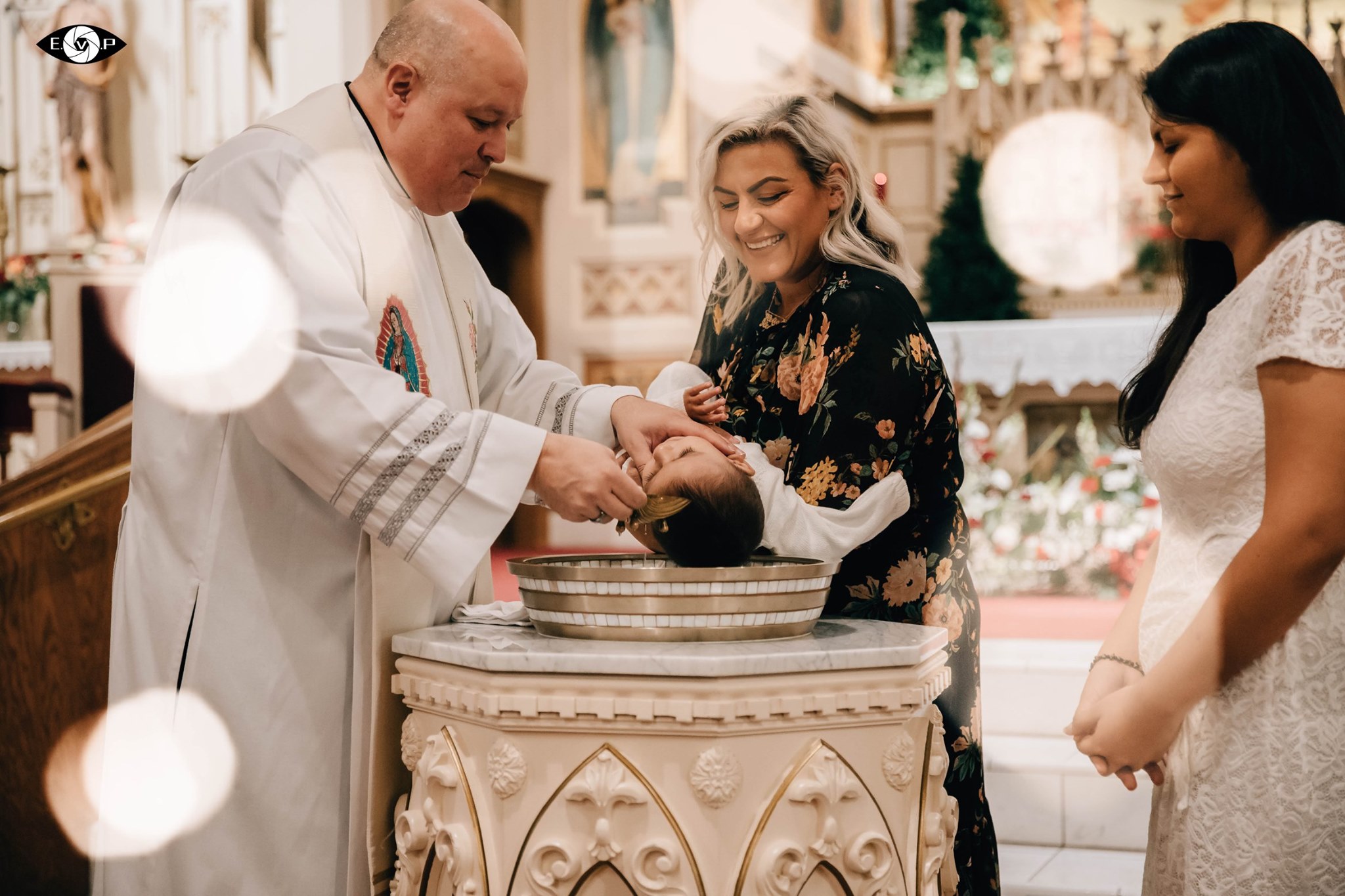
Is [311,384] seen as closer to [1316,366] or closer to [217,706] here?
[217,706]

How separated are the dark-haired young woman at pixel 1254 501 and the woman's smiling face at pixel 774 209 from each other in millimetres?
589

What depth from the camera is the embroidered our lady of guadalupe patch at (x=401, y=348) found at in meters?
1.91

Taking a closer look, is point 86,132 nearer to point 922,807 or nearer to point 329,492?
point 329,492

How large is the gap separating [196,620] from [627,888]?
2.48ft

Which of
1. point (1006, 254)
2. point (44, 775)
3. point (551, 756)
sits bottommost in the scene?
point (44, 775)

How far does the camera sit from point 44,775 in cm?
334

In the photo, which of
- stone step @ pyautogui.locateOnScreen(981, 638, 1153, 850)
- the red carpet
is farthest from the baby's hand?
the red carpet

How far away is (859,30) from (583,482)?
7923 millimetres

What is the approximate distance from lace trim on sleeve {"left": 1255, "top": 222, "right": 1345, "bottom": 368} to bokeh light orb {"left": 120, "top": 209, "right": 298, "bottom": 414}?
127 cm

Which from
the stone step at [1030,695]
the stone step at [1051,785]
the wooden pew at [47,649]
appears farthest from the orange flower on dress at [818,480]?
the stone step at [1030,695]

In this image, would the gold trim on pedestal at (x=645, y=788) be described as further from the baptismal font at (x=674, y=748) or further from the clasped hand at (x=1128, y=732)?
the clasped hand at (x=1128, y=732)

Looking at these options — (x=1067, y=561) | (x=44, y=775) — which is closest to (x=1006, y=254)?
(x=1067, y=561)

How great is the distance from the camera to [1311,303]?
158cm

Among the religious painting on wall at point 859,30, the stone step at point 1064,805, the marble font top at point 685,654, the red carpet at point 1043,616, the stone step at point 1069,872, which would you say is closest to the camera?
the marble font top at point 685,654
